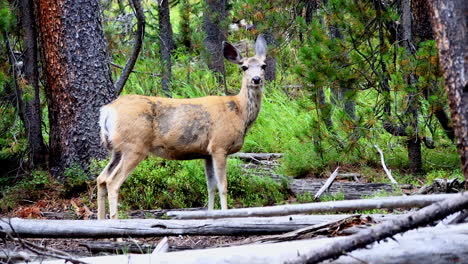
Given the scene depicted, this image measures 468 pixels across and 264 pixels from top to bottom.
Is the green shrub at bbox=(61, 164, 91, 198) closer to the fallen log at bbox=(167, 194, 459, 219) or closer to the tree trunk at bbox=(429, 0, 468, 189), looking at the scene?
the fallen log at bbox=(167, 194, 459, 219)

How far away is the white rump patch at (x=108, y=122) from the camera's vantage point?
8188 mm

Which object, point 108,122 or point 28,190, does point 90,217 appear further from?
point 28,190

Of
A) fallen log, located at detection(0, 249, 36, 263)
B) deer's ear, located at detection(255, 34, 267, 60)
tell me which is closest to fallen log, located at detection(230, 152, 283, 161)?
deer's ear, located at detection(255, 34, 267, 60)

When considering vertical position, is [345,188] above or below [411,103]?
below

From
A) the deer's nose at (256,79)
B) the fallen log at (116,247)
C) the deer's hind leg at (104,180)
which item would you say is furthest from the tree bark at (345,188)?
the fallen log at (116,247)

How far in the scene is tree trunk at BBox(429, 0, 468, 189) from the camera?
4.49 metres

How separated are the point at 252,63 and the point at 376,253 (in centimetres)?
514

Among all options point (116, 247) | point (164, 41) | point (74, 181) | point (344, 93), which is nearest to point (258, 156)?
point (164, 41)

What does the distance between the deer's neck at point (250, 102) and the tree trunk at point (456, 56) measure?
4609 millimetres

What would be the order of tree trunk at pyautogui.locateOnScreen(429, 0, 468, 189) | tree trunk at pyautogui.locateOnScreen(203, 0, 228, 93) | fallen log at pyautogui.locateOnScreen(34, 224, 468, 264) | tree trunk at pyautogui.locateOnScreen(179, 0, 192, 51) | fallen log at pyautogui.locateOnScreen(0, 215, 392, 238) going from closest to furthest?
fallen log at pyautogui.locateOnScreen(34, 224, 468, 264) < tree trunk at pyautogui.locateOnScreen(429, 0, 468, 189) < fallen log at pyautogui.locateOnScreen(0, 215, 392, 238) < tree trunk at pyautogui.locateOnScreen(179, 0, 192, 51) < tree trunk at pyautogui.locateOnScreen(203, 0, 228, 93)

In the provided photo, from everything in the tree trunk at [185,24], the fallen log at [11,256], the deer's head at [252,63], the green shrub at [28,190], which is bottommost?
the green shrub at [28,190]

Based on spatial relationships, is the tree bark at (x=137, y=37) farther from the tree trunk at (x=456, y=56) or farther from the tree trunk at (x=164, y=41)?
the tree trunk at (x=456, y=56)

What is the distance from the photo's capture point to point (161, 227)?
5820 mm

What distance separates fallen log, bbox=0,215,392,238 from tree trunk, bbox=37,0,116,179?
4.01 metres
